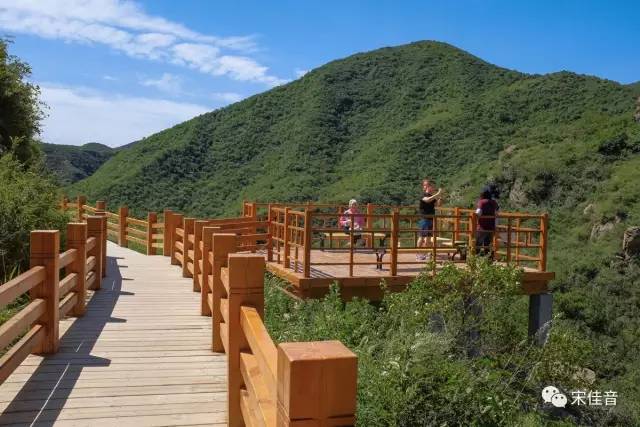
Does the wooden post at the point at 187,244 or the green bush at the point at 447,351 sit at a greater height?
the wooden post at the point at 187,244

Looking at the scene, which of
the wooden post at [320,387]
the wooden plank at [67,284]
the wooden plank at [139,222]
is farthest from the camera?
the wooden plank at [139,222]

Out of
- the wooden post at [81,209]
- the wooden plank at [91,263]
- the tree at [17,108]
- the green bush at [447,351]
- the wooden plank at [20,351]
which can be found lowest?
the green bush at [447,351]

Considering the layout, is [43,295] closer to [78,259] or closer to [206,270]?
[78,259]

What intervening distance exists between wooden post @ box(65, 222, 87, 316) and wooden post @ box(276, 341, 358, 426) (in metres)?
5.70

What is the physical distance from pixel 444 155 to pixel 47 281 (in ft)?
156

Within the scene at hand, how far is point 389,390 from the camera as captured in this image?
453 centimetres

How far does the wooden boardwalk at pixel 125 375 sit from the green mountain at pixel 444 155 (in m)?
9.62

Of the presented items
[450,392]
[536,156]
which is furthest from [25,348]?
[536,156]

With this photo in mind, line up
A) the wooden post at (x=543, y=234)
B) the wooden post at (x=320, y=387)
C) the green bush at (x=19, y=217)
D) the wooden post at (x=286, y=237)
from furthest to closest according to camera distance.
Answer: the wooden post at (x=543, y=234) → the wooden post at (x=286, y=237) → the green bush at (x=19, y=217) → the wooden post at (x=320, y=387)

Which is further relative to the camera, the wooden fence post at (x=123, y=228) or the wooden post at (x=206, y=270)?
the wooden fence post at (x=123, y=228)

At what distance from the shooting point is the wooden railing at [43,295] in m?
4.28

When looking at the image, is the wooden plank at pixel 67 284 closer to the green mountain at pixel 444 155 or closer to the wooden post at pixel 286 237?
the wooden post at pixel 286 237

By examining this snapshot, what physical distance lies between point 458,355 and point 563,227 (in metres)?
25.6

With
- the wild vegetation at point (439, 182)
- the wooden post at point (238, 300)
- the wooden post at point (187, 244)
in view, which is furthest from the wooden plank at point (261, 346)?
the wooden post at point (187, 244)
